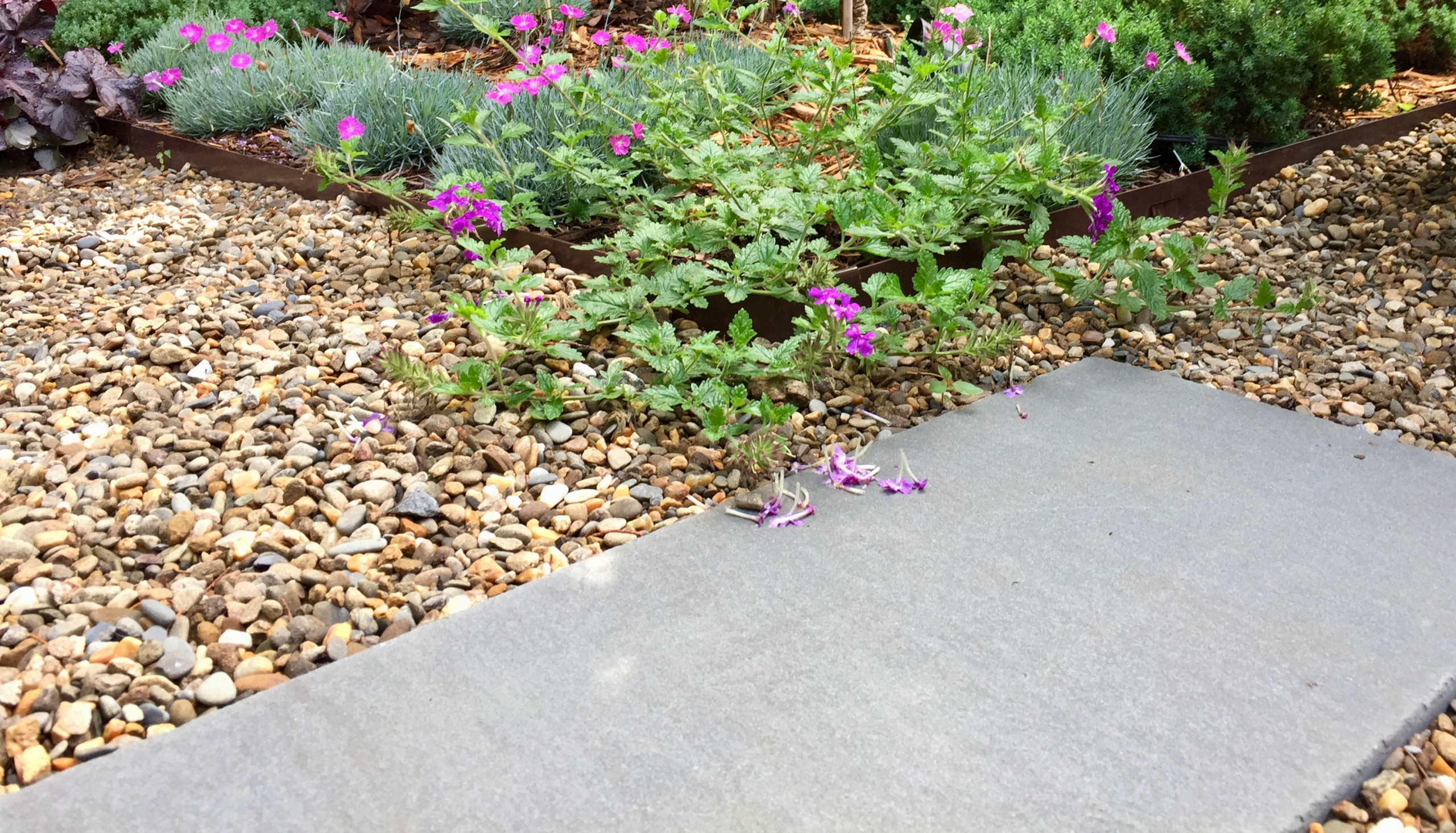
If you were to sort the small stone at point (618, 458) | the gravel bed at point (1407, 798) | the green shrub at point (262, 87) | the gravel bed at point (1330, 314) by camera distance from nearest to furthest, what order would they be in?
the gravel bed at point (1407, 798), the small stone at point (618, 458), the gravel bed at point (1330, 314), the green shrub at point (262, 87)

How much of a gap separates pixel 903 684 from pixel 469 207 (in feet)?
5.73

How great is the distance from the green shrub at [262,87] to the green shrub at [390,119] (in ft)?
0.61

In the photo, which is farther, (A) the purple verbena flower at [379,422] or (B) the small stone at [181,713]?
(A) the purple verbena flower at [379,422]

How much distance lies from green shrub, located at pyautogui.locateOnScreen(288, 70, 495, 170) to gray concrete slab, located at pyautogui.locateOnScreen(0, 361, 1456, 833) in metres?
2.24

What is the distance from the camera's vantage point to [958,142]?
3107 millimetres

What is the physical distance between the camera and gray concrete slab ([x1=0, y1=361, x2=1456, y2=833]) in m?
1.41

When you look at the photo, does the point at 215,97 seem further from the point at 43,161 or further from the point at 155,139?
the point at 43,161

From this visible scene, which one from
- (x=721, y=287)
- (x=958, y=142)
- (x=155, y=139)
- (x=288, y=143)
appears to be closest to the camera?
(x=721, y=287)

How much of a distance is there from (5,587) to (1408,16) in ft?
17.4

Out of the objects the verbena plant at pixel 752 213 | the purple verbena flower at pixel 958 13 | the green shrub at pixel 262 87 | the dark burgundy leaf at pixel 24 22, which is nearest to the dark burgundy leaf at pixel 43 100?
the dark burgundy leaf at pixel 24 22

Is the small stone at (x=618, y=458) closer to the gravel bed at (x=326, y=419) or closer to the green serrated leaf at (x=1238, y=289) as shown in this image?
the gravel bed at (x=326, y=419)

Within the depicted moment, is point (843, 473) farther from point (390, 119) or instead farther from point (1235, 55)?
point (1235, 55)

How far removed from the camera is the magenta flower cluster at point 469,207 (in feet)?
8.91

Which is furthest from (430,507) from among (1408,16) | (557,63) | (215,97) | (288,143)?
(1408,16)
